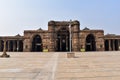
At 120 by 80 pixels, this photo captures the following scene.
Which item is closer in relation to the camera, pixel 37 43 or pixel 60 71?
pixel 60 71

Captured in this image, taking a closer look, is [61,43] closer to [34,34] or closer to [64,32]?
A: [64,32]

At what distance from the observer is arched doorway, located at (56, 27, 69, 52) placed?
81938 millimetres

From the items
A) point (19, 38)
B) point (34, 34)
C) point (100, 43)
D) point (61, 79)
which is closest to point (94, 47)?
point (100, 43)

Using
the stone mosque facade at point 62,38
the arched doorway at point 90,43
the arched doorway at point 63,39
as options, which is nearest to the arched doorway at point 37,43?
the stone mosque facade at point 62,38

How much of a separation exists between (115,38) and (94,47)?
33.9 feet

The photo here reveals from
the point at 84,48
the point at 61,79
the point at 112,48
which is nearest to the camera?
the point at 61,79

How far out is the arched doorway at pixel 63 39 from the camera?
81938mm

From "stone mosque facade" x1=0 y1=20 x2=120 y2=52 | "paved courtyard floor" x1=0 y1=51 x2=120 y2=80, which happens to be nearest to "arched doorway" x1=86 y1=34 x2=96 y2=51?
"stone mosque facade" x1=0 y1=20 x2=120 y2=52

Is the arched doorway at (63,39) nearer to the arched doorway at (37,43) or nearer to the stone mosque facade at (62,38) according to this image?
the stone mosque facade at (62,38)

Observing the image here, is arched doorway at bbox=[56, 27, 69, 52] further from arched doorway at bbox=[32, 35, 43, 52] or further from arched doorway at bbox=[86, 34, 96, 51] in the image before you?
arched doorway at bbox=[86, 34, 96, 51]

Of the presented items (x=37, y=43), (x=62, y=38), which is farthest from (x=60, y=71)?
(x=37, y=43)

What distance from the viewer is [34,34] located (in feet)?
265

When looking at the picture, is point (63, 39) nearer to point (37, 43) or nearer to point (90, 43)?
point (37, 43)

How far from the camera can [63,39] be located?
83375 mm
